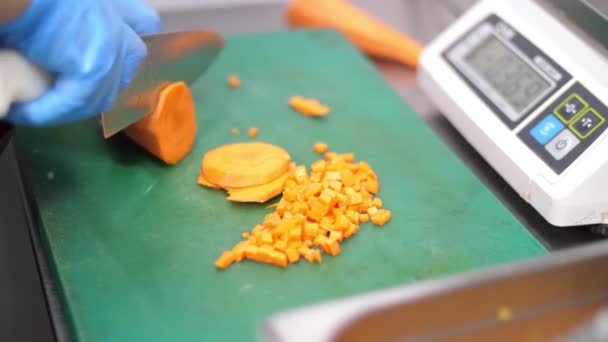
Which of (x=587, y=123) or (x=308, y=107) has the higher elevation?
(x=587, y=123)

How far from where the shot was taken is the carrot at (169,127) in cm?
111

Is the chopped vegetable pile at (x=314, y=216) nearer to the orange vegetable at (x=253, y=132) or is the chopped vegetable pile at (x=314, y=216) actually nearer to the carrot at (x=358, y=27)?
the orange vegetable at (x=253, y=132)

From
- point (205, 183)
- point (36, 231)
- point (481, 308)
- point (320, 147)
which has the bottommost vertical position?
point (36, 231)

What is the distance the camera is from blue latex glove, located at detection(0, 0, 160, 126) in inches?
33.6

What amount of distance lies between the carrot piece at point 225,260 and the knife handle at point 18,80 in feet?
1.08

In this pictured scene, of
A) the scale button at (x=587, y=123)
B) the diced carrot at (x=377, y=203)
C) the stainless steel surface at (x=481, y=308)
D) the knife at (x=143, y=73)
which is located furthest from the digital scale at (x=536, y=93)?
the knife at (x=143, y=73)

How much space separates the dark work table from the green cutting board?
0.16ft

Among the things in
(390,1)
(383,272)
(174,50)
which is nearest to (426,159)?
(383,272)

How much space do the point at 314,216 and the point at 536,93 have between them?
402 mm

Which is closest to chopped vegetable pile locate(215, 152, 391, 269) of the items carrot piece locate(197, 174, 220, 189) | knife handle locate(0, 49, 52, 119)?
carrot piece locate(197, 174, 220, 189)

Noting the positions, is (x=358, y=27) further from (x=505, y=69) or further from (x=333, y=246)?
(x=333, y=246)

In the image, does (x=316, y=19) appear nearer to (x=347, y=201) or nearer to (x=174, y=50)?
(x=174, y=50)

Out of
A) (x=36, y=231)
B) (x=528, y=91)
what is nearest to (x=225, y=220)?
(x=36, y=231)

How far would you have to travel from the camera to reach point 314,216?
3.33 ft
